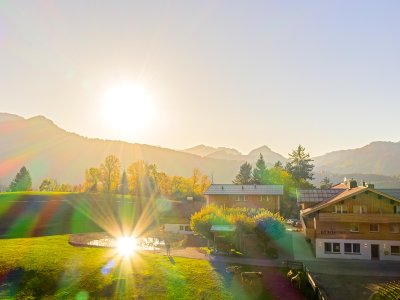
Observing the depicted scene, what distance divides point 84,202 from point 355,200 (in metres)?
75.3

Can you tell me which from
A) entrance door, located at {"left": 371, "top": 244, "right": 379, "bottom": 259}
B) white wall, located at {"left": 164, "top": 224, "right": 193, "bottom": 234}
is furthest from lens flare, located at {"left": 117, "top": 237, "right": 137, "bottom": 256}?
entrance door, located at {"left": 371, "top": 244, "right": 379, "bottom": 259}

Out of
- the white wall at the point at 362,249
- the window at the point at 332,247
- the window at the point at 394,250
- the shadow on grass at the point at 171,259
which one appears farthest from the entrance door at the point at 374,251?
the shadow on grass at the point at 171,259

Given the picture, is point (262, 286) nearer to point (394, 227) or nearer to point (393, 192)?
point (394, 227)

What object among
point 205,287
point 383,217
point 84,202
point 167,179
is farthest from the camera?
point 167,179

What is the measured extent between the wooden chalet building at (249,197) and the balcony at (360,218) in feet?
74.5

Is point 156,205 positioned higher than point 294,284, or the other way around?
point 156,205

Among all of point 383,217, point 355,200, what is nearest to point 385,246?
point 383,217

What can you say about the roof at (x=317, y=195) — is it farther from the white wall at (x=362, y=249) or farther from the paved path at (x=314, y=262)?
the white wall at (x=362, y=249)

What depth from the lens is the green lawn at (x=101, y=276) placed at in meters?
34.8

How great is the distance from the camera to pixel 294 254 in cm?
5159

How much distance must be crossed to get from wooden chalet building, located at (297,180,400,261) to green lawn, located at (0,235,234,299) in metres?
17.8

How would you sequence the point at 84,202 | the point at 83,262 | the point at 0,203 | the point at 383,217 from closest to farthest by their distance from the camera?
the point at 83,262 < the point at 383,217 < the point at 0,203 < the point at 84,202

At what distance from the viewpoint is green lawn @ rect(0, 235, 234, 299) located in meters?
34.8

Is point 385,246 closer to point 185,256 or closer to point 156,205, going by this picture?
point 185,256
